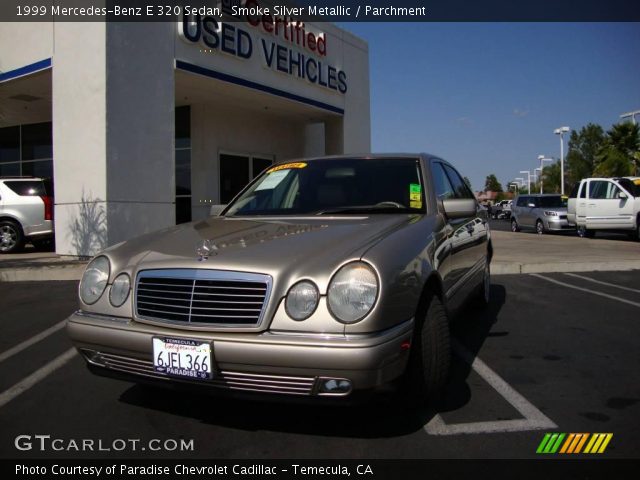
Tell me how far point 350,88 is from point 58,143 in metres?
9.67

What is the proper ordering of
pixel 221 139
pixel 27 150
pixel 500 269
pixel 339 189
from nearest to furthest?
pixel 339 189
pixel 500 269
pixel 221 139
pixel 27 150

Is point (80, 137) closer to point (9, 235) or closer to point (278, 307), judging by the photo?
point (9, 235)

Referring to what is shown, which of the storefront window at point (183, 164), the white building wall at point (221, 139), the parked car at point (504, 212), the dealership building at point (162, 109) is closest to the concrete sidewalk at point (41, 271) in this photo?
the dealership building at point (162, 109)

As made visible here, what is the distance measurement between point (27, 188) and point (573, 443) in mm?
11784

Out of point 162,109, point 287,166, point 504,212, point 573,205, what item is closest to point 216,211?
point 287,166

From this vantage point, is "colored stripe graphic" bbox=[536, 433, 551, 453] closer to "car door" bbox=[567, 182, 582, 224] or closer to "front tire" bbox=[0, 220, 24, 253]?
"front tire" bbox=[0, 220, 24, 253]

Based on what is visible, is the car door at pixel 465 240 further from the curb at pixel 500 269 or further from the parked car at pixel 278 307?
the curb at pixel 500 269

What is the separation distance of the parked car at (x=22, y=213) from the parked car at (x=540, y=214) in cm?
1553

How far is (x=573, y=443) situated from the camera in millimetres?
2539

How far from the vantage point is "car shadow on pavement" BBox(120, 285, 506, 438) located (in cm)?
264

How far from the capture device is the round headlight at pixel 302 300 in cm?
229

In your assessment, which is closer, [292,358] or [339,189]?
[292,358]

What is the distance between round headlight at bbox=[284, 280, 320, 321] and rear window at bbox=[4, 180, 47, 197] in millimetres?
10848

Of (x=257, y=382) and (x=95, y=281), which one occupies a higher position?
(x=95, y=281)
